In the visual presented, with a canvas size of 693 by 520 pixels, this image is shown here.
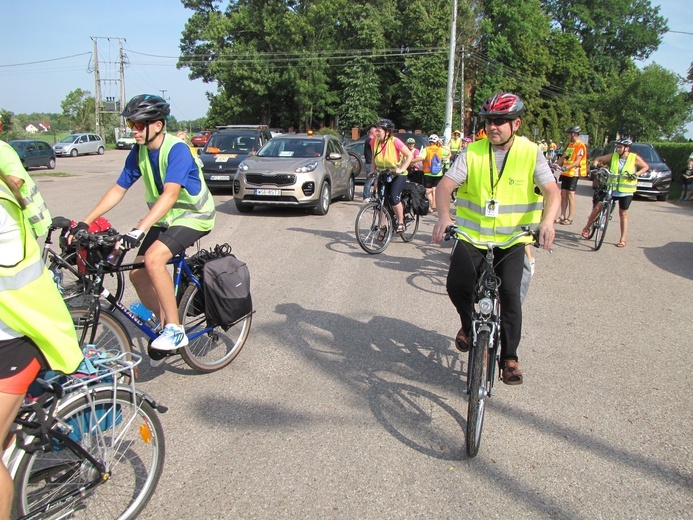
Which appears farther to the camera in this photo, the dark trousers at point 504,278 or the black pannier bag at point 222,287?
the black pannier bag at point 222,287

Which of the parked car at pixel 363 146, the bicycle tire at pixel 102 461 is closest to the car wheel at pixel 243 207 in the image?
the parked car at pixel 363 146

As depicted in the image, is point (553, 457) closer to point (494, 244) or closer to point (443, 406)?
point (443, 406)

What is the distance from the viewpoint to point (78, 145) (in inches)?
1702

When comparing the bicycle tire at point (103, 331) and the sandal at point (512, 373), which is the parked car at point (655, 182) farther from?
the bicycle tire at point (103, 331)

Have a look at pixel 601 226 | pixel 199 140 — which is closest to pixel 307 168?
pixel 601 226

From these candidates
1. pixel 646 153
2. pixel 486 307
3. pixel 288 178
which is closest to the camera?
pixel 486 307

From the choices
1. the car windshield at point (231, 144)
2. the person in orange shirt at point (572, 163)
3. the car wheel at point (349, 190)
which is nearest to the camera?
the person in orange shirt at point (572, 163)

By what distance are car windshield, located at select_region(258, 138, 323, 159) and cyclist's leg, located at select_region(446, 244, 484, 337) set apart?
924 centimetres

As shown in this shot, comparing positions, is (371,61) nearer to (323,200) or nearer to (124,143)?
(124,143)

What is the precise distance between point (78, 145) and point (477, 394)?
46.4 metres

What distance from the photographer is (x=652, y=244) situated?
10.1 m

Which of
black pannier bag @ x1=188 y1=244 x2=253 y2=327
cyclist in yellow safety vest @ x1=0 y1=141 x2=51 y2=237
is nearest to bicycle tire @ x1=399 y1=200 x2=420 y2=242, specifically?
black pannier bag @ x1=188 y1=244 x2=253 y2=327

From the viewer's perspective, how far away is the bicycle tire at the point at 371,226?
8.50 m

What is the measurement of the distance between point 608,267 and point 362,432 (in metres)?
6.17
